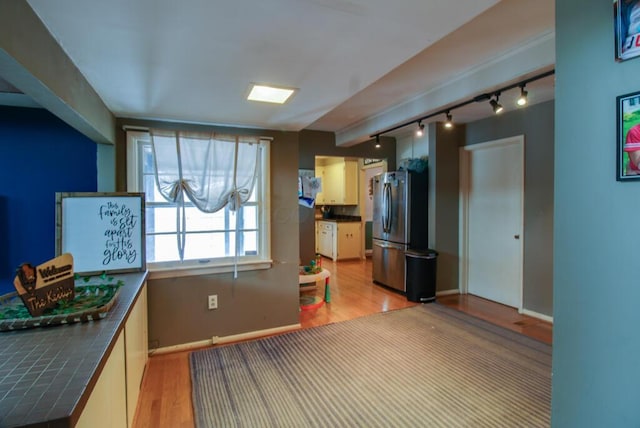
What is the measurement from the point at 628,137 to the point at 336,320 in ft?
10.2

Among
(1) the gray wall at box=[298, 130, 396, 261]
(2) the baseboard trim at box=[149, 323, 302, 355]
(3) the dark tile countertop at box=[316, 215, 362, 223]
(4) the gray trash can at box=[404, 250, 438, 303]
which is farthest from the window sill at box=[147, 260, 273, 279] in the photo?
(3) the dark tile countertop at box=[316, 215, 362, 223]

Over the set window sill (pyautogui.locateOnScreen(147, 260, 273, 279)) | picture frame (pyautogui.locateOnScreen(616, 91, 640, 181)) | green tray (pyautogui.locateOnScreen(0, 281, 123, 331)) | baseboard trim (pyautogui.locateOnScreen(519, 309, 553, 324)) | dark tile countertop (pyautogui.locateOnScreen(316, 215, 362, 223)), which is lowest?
baseboard trim (pyautogui.locateOnScreen(519, 309, 553, 324))

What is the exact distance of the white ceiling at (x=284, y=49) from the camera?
1.29 m

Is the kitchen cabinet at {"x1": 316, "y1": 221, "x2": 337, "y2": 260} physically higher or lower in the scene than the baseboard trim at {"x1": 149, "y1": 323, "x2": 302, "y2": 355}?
higher

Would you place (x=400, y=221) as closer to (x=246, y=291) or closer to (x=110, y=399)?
(x=246, y=291)

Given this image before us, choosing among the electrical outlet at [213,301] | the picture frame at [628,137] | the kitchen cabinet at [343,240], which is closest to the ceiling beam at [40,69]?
the electrical outlet at [213,301]

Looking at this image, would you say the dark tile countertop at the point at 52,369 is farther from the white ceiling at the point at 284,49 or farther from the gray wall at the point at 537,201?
the gray wall at the point at 537,201

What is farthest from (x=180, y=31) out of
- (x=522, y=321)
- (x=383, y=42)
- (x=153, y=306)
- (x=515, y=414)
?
(x=522, y=321)

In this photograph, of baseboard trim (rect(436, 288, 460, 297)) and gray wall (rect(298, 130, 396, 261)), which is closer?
baseboard trim (rect(436, 288, 460, 297))

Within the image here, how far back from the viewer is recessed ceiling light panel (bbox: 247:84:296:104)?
2.16 metres

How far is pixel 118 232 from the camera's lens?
2504 millimetres

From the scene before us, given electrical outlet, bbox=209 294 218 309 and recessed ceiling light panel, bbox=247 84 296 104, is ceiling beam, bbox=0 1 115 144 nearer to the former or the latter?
recessed ceiling light panel, bbox=247 84 296 104

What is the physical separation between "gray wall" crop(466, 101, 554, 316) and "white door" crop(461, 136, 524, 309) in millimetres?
93

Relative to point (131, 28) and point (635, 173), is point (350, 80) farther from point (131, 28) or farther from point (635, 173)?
point (635, 173)
